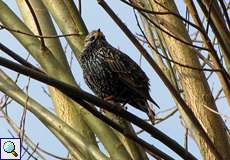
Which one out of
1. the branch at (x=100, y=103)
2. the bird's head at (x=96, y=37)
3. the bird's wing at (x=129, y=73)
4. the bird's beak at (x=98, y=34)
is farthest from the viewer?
the bird's beak at (x=98, y=34)

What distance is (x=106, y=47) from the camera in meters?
4.23

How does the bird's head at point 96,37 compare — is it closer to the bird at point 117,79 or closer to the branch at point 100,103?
the bird at point 117,79

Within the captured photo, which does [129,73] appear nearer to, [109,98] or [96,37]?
[109,98]

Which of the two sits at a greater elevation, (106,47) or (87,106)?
(106,47)

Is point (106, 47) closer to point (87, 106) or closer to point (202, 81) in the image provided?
point (202, 81)

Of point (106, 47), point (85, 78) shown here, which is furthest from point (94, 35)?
point (85, 78)

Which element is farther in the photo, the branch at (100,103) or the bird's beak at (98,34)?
the bird's beak at (98,34)

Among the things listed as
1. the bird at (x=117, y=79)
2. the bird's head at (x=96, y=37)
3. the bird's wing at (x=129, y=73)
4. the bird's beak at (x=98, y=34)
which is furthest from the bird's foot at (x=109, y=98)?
the bird's beak at (x=98, y=34)

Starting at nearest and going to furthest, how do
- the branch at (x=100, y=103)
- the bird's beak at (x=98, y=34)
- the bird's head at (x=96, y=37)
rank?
the branch at (x=100, y=103)
the bird's head at (x=96, y=37)
the bird's beak at (x=98, y=34)

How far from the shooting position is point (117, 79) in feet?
12.7

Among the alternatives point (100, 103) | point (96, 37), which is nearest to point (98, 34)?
point (96, 37)

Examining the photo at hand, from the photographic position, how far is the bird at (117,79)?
12.5 feet

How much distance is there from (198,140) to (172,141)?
582 millimetres

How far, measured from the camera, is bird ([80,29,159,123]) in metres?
3.82
